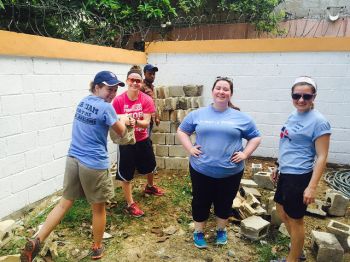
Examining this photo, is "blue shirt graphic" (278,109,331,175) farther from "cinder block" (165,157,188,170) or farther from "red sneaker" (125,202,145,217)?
"cinder block" (165,157,188,170)

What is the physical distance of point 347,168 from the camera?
5.83 metres

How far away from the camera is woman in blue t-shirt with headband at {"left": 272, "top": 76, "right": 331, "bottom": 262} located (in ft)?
8.29

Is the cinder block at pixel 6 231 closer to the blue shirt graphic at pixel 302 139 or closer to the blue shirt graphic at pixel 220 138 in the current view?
the blue shirt graphic at pixel 220 138

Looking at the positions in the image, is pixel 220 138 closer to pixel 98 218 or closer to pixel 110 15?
pixel 98 218

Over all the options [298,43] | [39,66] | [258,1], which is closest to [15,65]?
[39,66]

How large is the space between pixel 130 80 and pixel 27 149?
1.50 metres

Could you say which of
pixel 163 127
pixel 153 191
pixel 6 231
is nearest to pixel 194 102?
pixel 163 127

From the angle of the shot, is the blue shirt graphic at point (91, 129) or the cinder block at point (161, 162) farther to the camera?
the cinder block at point (161, 162)

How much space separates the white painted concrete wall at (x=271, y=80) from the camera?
5613 millimetres

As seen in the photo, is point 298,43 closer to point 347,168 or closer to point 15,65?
point 347,168

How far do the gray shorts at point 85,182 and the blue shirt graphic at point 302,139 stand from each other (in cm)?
167

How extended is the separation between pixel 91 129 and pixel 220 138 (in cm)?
122

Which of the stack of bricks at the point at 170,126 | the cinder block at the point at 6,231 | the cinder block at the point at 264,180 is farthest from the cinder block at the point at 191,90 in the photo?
the cinder block at the point at 6,231

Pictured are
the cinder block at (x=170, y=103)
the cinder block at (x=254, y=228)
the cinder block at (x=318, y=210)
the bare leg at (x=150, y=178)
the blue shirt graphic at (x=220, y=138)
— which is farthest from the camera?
the cinder block at (x=170, y=103)
